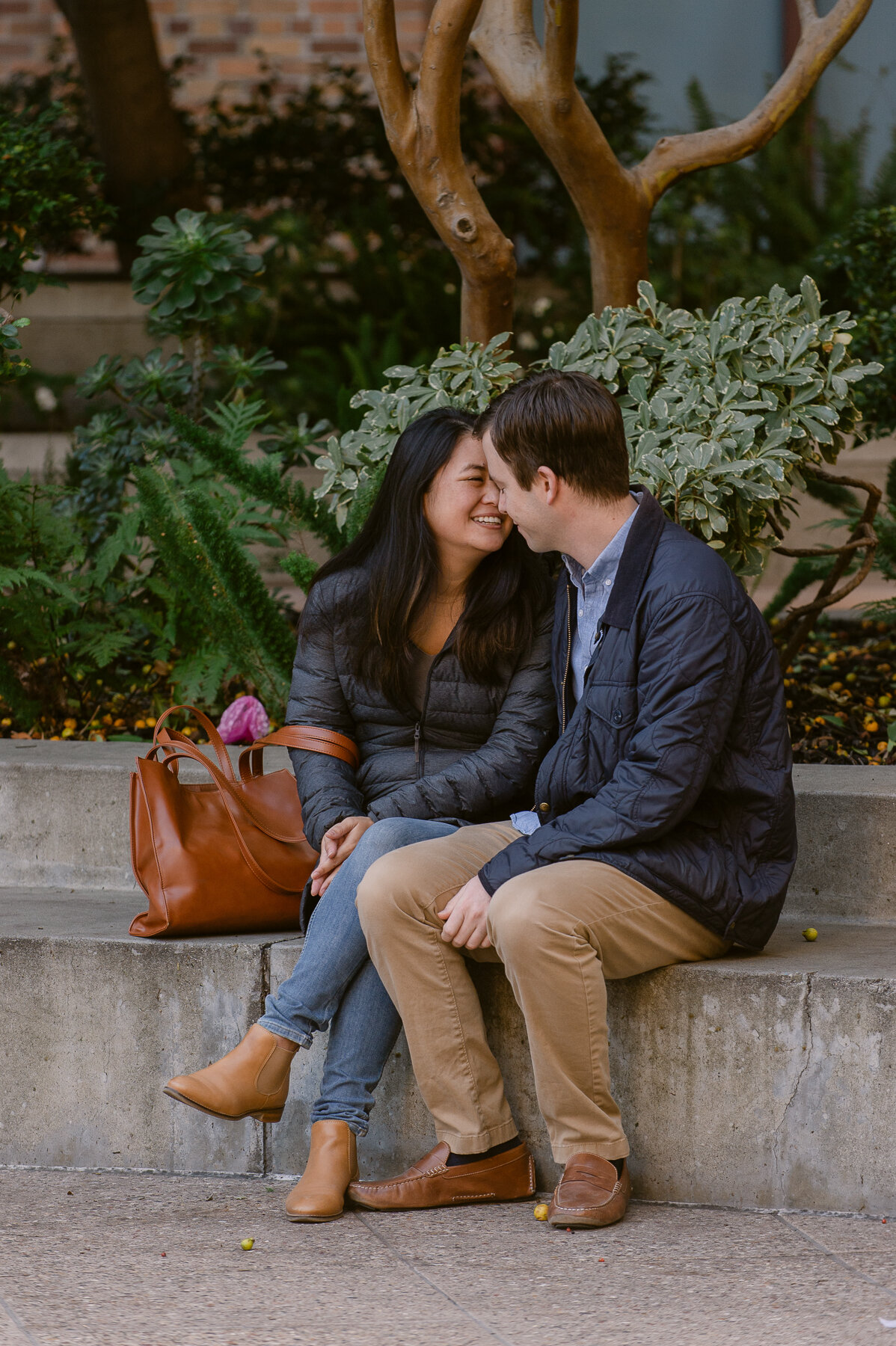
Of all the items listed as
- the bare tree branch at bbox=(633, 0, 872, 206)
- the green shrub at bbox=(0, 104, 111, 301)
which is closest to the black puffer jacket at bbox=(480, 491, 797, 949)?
the bare tree branch at bbox=(633, 0, 872, 206)

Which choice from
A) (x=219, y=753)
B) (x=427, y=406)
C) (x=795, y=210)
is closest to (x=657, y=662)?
(x=219, y=753)

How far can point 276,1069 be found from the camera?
2736 mm

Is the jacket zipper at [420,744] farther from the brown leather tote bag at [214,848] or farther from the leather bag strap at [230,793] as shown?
the leather bag strap at [230,793]

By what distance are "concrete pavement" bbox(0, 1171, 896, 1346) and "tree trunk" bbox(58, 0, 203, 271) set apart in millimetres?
4790

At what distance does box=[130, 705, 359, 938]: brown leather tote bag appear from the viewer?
9.77ft

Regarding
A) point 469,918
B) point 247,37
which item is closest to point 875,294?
point 469,918

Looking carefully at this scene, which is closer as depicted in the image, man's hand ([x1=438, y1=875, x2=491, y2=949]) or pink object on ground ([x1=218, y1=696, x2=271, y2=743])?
man's hand ([x1=438, y1=875, x2=491, y2=949])

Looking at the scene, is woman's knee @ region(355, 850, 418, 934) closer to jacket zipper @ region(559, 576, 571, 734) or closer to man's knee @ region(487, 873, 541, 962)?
man's knee @ region(487, 873, 541, 962)

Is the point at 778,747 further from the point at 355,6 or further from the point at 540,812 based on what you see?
the point at 355,6

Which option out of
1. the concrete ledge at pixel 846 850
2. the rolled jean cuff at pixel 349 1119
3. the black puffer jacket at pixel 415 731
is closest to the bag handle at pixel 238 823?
the black puffer jacket at pixel 415 731

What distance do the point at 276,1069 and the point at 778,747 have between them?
3.60 feet

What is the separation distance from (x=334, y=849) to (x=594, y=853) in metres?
0.55

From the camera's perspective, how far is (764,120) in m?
3.92

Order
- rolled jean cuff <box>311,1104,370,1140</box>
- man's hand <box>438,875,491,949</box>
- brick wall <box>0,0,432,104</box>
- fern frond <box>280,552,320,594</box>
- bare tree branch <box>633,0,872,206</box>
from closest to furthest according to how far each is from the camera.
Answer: man's hand <box>438,875,491,949</box> → rolled jean cuff <box>311,1104,370,1140</box> → fern frond <box>280,552,320,594</box> → bare tree branch <box>633,0,872,206</box> → brick wall <box>0,0,432,104</box>
